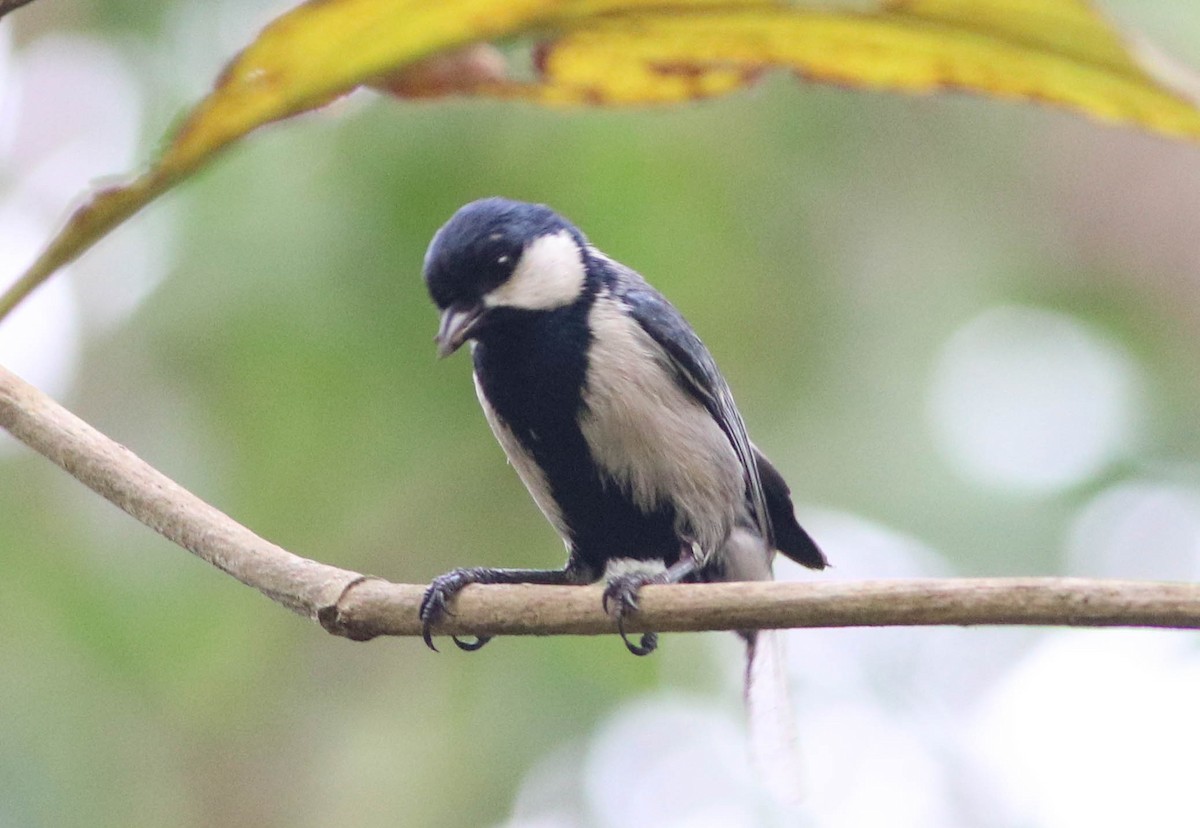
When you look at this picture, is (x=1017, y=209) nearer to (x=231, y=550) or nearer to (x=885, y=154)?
(x=885, y=154)

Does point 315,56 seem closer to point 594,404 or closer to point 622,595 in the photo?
point 622,595

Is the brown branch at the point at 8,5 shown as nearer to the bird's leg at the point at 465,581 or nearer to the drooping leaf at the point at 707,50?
the drooping leaf at the point at 707,50

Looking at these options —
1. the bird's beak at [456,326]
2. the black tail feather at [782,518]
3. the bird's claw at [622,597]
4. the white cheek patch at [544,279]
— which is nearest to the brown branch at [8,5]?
the bird's claw at [622,597]

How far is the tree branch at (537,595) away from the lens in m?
1.50

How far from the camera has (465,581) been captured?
259 centimetres

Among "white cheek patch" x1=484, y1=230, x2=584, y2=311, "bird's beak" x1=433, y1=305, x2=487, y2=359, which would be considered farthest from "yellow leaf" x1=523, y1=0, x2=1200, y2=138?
"white cheek patch" x1=484, y1=230, x2=584, y2=311

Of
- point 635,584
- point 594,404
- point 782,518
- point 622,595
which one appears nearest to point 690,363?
point 594,404

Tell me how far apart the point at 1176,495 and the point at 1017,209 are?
1.41 metres

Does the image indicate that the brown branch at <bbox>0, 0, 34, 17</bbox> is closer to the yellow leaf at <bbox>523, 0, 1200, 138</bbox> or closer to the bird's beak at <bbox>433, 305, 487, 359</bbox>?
the yellow leaf at <bbox>523, 0, 1200, 138</bbox>

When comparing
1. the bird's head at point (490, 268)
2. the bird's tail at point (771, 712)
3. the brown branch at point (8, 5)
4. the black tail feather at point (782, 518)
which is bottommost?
the bird's tail at point (771, 712)

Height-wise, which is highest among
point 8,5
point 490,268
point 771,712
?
point 490,268

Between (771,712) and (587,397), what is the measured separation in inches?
36.4

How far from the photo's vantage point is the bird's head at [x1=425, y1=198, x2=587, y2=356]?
2.97 m

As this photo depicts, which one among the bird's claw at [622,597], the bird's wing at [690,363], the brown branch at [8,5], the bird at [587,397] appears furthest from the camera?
the bird's wing at [690,363]
